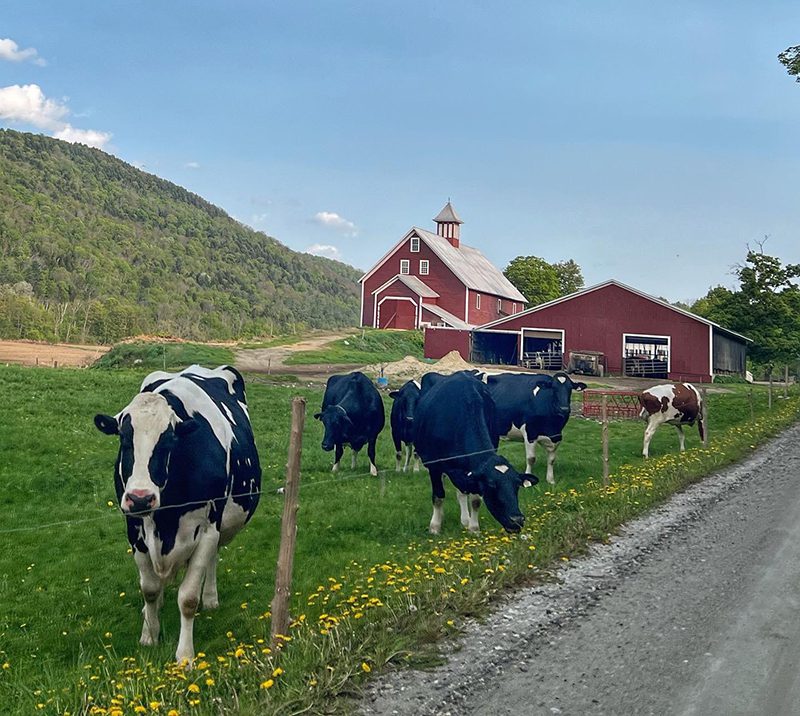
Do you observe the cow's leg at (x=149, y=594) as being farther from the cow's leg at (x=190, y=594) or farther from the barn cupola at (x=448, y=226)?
the barn cupola at (x=448, y=226)

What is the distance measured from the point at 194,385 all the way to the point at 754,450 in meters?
15.8

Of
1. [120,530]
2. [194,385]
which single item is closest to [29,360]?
[120,530]

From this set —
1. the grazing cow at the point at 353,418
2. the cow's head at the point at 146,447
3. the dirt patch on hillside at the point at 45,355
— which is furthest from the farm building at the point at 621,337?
the cow's head at the point at 146,447

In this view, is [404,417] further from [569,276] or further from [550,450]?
[569,276]

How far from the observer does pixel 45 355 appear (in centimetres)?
4319

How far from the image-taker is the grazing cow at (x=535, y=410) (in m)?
15.5

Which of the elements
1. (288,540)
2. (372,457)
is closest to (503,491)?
(288,540)

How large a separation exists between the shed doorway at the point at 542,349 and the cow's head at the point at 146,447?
4150 cm

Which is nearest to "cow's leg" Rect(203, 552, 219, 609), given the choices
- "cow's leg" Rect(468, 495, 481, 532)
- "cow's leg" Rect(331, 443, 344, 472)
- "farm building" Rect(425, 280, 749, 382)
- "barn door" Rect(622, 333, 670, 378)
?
"cow's leg" Rect(468, 495, 481, 532)

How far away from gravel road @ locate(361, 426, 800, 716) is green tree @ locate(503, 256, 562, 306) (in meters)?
75.4

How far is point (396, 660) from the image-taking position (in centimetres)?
595

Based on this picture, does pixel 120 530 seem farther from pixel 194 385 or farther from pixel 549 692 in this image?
pixel 549 692

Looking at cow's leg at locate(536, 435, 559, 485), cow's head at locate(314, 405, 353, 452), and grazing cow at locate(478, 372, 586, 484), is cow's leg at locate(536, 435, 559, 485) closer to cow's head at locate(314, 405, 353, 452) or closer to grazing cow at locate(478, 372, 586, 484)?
grazing cow at locate(478, 372, 586, 484)

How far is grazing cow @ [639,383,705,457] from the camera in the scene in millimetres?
19188
